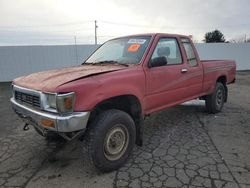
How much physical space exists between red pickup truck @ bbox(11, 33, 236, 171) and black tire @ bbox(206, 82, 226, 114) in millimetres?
1141

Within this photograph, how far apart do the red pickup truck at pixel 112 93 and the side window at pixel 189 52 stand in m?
0.04

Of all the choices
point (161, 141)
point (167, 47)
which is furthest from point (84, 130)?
point (167, 47)

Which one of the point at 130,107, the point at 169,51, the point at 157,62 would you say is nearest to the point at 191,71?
the point at 169,51

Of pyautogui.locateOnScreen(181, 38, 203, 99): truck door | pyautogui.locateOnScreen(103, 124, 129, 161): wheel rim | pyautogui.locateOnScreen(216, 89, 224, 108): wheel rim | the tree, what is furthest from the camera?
the tree

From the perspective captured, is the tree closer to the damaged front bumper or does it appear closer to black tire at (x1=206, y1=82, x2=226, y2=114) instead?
black tire at (x1=206, y1=82, x2=226, y2=114)

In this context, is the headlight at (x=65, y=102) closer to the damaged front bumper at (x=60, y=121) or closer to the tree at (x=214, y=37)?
the damaged front bumper at (x=60, y=121)

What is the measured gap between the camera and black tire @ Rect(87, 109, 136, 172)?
3.33m

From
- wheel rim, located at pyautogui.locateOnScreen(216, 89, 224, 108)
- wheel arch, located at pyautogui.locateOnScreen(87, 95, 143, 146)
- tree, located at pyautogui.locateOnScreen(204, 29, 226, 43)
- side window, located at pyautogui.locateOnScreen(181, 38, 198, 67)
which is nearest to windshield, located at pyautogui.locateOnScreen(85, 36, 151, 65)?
wheel arch, located at pyautogui.locateOnScreen(87, 95, 143, 146)

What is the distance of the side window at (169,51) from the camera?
4.45 m

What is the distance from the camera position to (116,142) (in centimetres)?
369

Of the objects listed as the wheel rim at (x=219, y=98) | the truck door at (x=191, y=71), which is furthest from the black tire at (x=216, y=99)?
the truck door at (x=191, y=71)

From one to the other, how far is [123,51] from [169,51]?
91 centimetres

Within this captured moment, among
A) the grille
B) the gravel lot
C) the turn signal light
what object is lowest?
the gravel lot

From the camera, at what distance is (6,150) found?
446cm
